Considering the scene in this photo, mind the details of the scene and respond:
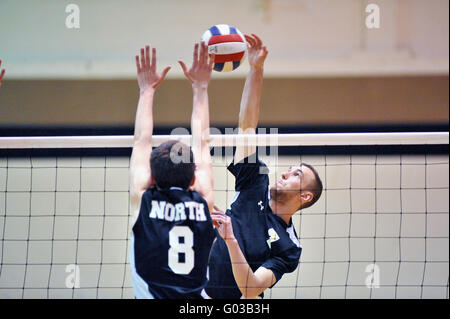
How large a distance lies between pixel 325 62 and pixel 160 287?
6520mm

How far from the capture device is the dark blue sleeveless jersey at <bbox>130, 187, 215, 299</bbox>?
3.20 m

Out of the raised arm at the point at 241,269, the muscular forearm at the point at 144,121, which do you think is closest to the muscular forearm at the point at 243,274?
the raised arm at the point at 241,269

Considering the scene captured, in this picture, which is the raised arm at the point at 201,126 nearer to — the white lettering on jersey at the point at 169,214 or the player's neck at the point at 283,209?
the white lettering on jersey at the point at 169,214

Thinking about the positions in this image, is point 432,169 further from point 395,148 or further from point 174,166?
point 174,166

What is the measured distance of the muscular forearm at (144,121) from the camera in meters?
3.49

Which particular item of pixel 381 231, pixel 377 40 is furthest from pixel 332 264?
pixel 377 40

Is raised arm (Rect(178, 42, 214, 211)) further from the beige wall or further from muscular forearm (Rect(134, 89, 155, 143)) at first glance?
the beige wall

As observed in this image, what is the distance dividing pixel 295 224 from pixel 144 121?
4.95 m

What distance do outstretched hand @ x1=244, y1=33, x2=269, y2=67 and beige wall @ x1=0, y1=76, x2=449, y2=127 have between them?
14.6ft

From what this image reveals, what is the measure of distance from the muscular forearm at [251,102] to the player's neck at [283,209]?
628 mm

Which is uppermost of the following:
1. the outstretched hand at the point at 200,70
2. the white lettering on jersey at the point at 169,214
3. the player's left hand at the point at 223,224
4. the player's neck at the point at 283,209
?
the outstretched hand at the point at 200,70

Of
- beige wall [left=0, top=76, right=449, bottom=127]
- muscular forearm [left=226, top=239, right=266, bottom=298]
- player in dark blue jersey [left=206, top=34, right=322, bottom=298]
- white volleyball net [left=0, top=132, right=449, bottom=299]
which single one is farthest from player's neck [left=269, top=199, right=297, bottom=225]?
beige wall [left=0, top=76, right=449, bottom=127]

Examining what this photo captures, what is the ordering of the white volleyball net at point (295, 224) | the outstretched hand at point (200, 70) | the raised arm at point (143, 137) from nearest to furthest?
the raised arm at point (143, 137), the outstretched hand at point (200, 70), the white volleyball net at point (295, 224)

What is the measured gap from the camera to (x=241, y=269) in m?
3.89
